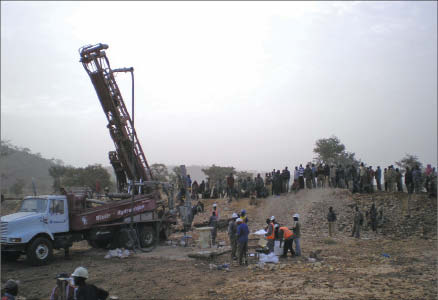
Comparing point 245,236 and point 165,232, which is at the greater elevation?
point 245,236

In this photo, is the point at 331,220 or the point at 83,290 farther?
the point at 331,220

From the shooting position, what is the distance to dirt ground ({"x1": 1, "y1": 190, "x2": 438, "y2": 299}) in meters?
8.89

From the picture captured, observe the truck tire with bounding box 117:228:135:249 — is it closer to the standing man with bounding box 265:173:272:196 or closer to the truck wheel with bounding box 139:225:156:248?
the truck wheel with bounding box 139:225:156:248

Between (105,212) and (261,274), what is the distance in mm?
6874

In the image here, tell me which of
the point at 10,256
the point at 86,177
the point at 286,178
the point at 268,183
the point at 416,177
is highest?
the point at 86,177

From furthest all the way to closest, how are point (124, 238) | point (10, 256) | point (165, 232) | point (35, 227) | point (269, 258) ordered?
1. point (165, 232)
2. point (124, 238)
3. point (10, 256)
4. point (35, 227)
5. point (269, 258)

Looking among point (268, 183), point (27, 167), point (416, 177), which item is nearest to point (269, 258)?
point (416, 177)

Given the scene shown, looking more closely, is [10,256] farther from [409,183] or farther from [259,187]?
[409,183]

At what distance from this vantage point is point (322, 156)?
145 feet

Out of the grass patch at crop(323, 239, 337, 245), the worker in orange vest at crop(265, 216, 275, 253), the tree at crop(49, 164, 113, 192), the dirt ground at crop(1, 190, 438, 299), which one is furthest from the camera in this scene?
the tree at crop(49, 164, 113, 192)

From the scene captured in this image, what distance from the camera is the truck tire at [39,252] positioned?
12.1 metres

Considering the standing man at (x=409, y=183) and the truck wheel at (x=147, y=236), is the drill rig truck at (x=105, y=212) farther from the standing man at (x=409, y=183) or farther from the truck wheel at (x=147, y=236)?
the standing man at (x=409, y=183)

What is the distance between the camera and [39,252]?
12383 mm

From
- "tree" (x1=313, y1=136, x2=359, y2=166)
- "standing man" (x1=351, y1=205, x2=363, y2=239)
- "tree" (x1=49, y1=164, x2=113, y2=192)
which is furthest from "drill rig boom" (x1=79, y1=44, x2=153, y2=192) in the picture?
"tree" (x1=313, y1=136, x2=359, y2=166)
